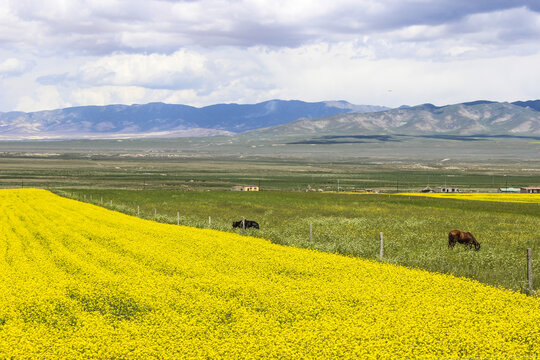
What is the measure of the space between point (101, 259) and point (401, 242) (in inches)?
697

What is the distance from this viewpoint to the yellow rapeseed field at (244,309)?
13891 millimetres

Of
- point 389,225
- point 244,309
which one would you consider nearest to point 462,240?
point 389,225

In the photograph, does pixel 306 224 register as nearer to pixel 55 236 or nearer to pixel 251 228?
pixel 251 228

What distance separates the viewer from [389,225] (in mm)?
47438

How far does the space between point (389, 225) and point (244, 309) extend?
3181cm

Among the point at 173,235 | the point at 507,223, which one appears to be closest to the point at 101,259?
the point at 173,235

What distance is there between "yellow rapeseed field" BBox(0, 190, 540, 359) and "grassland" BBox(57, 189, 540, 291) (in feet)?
9.14

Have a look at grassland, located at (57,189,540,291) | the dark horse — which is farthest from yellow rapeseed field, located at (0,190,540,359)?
the dark horse

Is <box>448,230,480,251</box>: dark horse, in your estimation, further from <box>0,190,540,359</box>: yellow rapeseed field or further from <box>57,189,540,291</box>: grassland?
<box>0,190,540,359</box>: yellow rapeseed field

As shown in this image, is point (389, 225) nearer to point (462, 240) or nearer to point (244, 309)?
point (462, 240)

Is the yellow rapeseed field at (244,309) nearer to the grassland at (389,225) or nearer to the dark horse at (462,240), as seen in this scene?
the grassland at (389,225)

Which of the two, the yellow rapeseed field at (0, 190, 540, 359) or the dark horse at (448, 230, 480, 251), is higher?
the yellow rapeseed field at (0, 190, 540, 359)

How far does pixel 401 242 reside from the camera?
1406 inches

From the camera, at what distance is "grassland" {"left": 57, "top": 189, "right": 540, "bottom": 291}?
2725cm
